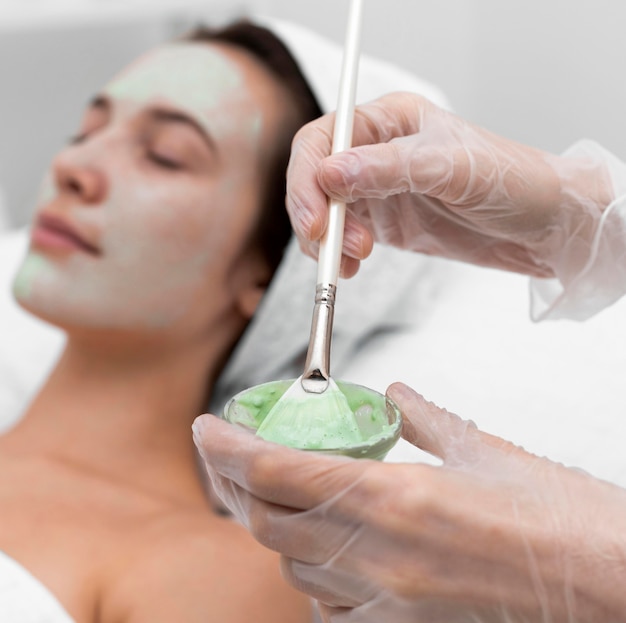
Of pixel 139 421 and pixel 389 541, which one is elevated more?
pixel 389 541

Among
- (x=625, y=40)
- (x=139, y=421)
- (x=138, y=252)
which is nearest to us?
(x=138, y=252)

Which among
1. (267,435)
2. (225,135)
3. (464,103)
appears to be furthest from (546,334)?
(464,103)

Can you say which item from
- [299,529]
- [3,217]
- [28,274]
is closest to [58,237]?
[28,274]

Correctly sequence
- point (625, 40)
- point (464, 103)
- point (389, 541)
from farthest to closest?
point (464, 103) < point (625, 40) < point (389, 541)

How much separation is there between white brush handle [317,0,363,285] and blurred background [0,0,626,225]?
55cm

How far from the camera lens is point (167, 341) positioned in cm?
113

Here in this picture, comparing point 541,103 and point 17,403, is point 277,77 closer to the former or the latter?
point 541,103

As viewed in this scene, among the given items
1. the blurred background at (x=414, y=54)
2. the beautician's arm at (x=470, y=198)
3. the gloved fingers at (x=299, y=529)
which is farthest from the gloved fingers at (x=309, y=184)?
the blurred background at (x=414, y=54)

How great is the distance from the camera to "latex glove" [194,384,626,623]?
1.68ft

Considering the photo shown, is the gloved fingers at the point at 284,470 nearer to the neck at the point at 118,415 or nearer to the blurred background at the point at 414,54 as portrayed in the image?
the neck at the point at 118,415

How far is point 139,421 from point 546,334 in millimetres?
602

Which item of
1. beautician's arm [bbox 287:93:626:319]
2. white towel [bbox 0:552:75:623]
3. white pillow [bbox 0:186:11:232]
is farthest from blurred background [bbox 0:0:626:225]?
white towel [bbox 0:552:75:623]

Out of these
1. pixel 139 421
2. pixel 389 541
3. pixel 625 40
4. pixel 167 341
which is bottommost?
pixel 139 421

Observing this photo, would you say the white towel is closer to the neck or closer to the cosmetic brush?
the neck
